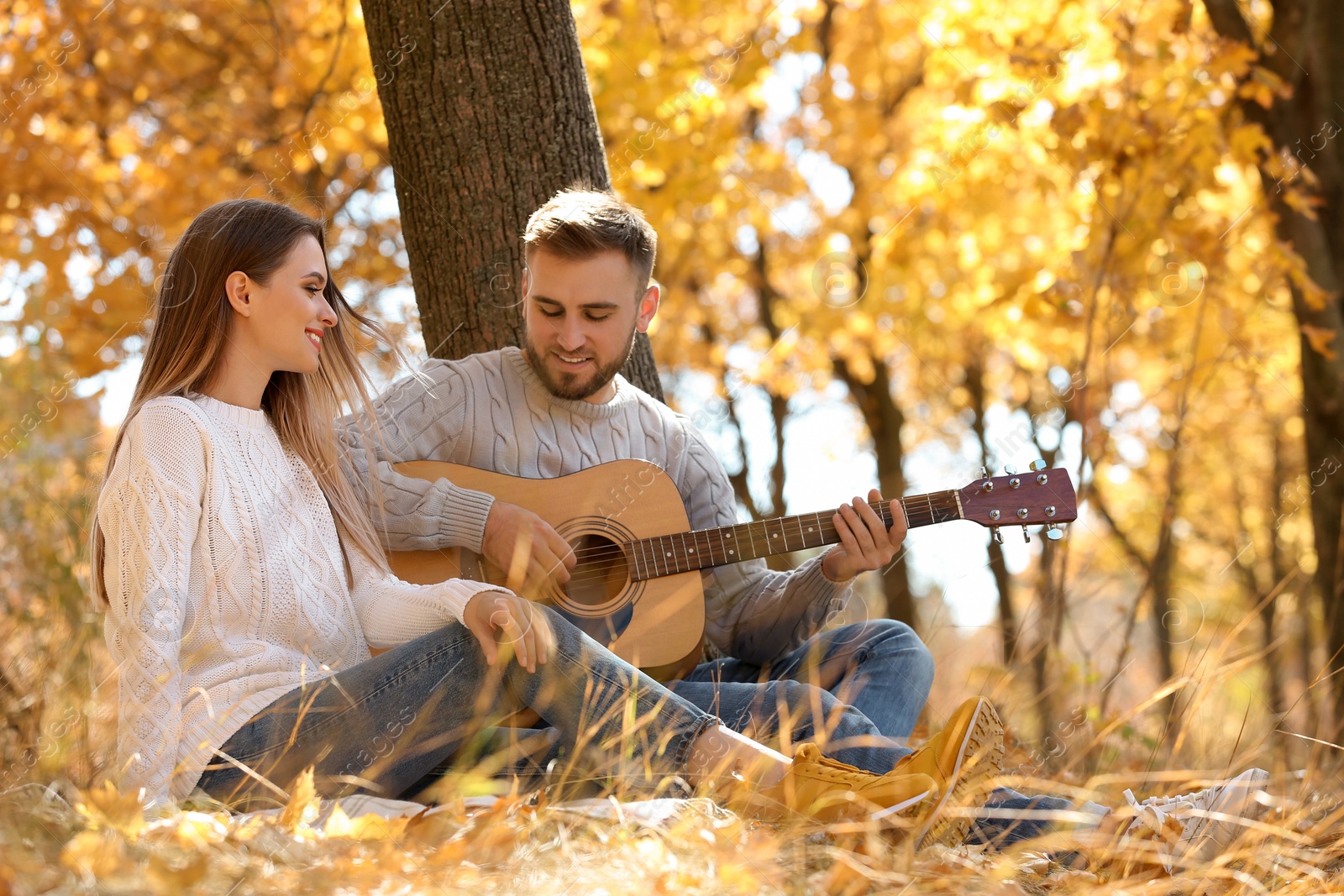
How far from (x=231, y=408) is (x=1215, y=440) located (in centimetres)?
1177

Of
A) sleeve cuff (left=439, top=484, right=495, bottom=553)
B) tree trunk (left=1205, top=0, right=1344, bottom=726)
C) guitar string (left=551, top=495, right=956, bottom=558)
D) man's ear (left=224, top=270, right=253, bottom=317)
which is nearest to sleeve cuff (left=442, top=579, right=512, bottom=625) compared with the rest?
sleeve cuff (left=439, top=484, right=495, bottom=553)

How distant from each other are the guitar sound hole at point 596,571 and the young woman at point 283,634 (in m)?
0.55

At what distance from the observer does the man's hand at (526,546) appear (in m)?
2.63

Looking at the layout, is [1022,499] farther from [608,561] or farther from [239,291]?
[239,291]

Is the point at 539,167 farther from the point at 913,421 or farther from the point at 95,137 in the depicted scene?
the point at 913,421

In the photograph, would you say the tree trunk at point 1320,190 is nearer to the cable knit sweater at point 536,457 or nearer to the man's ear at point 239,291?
the cable knit sweater at point 536,457

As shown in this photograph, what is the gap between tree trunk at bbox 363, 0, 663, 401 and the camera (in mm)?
3197

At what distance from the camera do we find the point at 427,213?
3.31 meters

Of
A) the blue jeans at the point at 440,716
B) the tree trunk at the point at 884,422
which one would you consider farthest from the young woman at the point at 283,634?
the tree trunk at the point at 884,422

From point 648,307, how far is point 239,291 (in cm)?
114

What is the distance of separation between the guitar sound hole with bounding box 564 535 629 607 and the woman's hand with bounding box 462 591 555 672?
0.67 meters

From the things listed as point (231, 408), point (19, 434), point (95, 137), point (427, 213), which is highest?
point (95, 137)

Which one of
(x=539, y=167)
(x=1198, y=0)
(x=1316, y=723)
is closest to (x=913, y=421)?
(x=1198, y=0)

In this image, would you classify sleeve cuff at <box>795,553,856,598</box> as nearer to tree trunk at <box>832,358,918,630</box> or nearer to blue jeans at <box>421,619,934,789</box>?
blue jeans at <box>421,619,934,789</box>
